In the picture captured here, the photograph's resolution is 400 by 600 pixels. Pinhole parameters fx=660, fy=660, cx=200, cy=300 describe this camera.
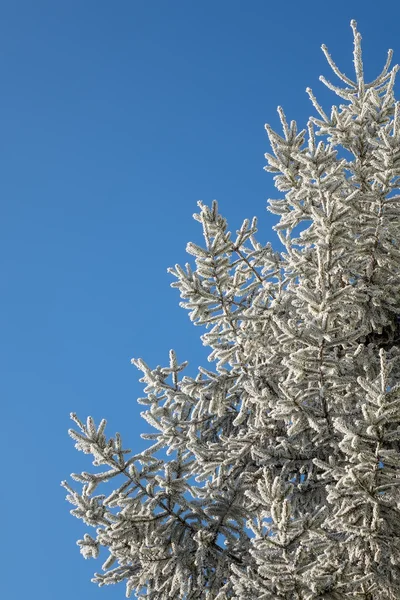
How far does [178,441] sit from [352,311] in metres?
2.75

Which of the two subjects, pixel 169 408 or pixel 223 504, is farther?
pixel 169 408

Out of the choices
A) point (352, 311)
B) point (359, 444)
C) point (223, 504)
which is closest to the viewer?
point (359, 444)

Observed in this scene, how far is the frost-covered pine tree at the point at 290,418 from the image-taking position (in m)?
5.88

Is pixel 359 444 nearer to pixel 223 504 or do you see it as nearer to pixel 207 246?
pixel 223 504

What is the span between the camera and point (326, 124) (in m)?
8.73

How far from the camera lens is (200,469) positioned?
28.6ft

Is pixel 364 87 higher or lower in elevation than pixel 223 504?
higher

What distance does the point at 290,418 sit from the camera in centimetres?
699

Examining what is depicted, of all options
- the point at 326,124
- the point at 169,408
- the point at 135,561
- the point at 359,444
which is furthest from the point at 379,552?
the point at 326,124

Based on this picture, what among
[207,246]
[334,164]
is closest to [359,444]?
[207,246]

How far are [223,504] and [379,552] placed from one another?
1.92m

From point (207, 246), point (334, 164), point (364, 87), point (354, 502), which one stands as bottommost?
point (354, 502)

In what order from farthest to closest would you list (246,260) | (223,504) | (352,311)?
(246,260), (352,311), (223,504)

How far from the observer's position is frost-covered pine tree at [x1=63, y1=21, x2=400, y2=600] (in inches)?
231
